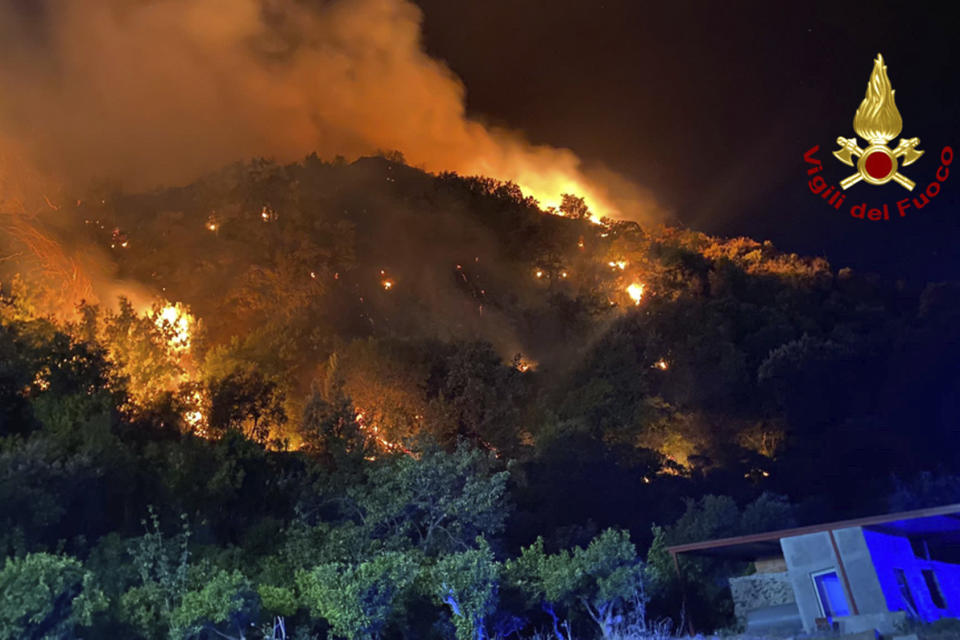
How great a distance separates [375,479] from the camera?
28109 millimetres

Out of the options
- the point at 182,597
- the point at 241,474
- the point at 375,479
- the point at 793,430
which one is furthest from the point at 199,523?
the point at 793,430

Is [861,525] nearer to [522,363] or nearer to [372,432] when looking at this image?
[372,432]

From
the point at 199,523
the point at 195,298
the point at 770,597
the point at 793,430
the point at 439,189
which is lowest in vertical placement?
the point at 770,597

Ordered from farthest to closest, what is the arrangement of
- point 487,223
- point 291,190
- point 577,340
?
point 487,223 → point 291,190 → point 577,340

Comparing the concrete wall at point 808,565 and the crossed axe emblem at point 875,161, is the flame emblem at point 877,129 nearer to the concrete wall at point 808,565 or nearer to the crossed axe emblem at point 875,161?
the crossed axe emblem at point 875,161

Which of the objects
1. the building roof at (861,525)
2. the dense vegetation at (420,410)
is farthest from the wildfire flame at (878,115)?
the dense vegetation at (420,410)

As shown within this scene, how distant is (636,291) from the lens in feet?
213

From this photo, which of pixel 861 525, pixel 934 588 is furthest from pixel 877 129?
pixel 934 588

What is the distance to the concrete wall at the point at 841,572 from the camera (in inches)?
808

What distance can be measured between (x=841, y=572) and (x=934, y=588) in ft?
18.0

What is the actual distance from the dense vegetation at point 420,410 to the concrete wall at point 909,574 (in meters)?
5.86

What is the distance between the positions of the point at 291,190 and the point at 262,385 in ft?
103

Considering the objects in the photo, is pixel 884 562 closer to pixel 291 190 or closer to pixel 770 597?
pixel 770 597

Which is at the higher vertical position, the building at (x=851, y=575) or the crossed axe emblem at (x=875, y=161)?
the crossed axe emblem at (x=875, y=161)
